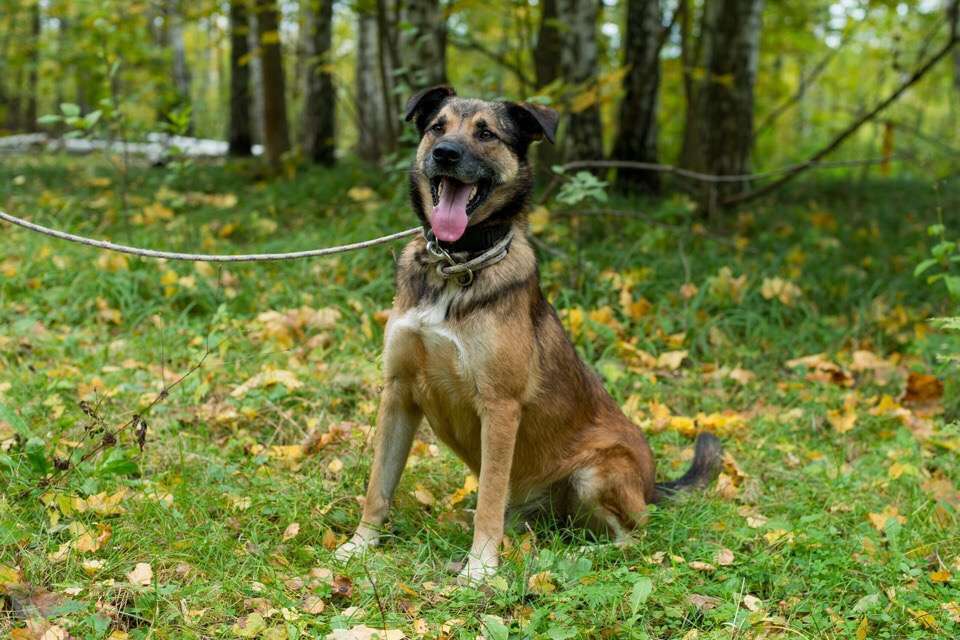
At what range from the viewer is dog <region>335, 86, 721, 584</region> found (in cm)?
356

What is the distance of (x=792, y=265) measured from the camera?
7.96 m

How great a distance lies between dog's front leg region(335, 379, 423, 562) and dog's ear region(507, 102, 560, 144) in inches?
48.0

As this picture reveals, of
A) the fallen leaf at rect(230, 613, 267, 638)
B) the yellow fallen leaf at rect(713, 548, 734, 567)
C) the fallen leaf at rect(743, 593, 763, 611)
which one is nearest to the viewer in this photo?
the fallen leaf at rect(230, 613, 267, 638)

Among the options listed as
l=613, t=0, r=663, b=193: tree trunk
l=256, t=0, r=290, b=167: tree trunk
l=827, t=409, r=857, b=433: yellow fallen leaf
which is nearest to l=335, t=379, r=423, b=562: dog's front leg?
l=827, t=409, r=857, b=433: yellow fallen leaf

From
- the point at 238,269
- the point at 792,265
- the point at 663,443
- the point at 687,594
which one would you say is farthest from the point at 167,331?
the point at 792,265

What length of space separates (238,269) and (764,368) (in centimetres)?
402

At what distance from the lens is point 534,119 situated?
12.6 feet

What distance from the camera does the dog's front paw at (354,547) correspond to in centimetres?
360

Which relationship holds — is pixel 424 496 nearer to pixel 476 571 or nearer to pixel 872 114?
pixel 476 571

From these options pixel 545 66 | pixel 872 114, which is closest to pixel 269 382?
pixel 872 114

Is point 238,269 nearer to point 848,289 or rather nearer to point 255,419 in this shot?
point 255,419

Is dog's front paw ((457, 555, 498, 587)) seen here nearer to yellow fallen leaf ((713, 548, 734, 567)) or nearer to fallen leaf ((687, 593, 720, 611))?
fallen leaf ((687, 593, 720, 611))

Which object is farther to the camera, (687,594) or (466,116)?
(466,116)

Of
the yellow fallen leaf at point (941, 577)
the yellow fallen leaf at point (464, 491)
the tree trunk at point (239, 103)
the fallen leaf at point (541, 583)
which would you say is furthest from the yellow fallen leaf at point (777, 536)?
the tree trunk at point (239, 103)
